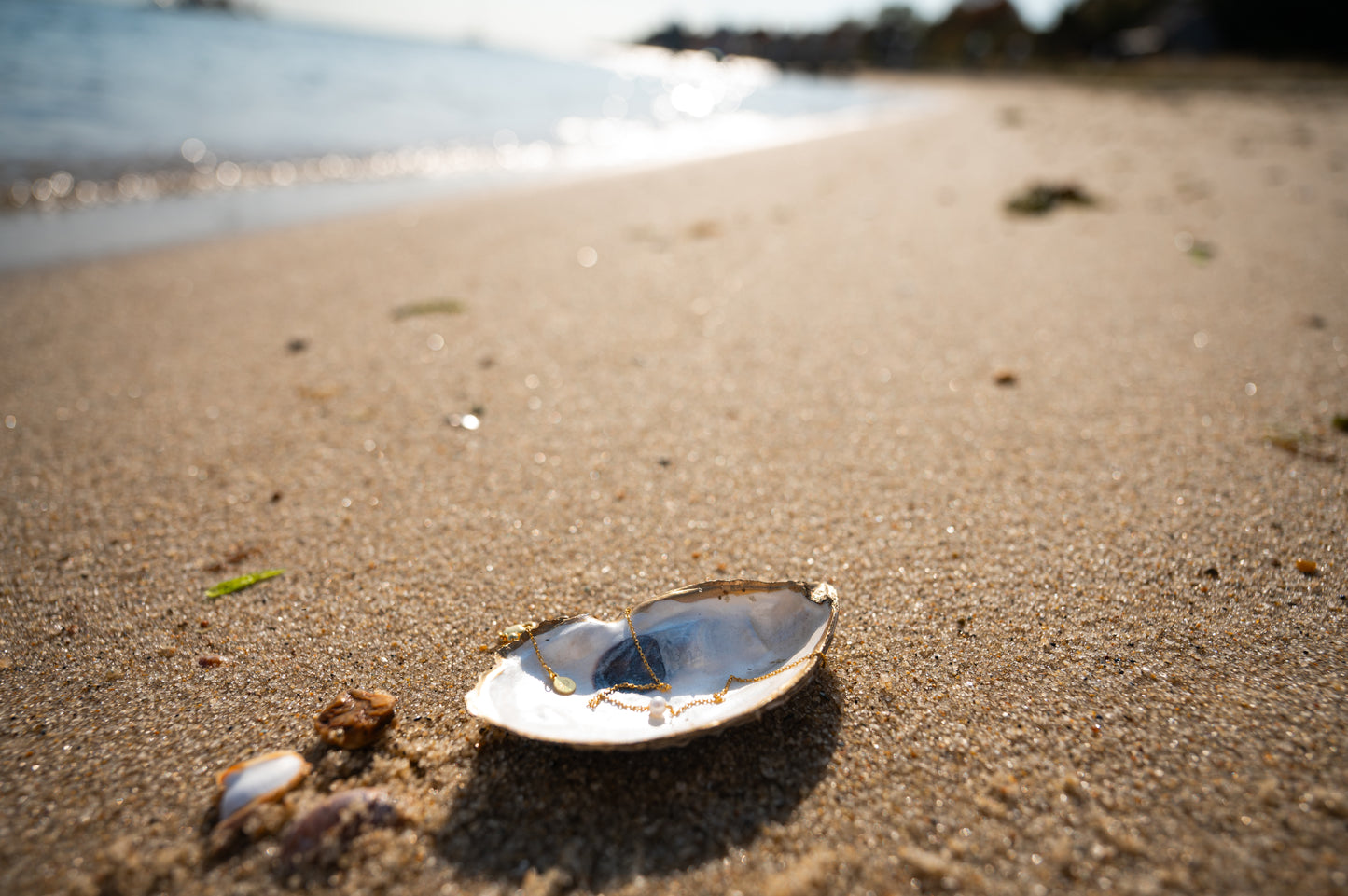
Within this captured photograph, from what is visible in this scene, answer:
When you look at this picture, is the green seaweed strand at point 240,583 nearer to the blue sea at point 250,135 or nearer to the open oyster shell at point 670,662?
the open oyster shell at point 670,662

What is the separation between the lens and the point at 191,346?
3.42 metres

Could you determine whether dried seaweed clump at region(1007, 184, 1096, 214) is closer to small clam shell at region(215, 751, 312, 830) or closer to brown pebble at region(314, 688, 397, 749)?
brown pebble at region(314, 688, 397, 749)

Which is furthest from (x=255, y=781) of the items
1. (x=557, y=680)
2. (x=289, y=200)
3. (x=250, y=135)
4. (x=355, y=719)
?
(x=250, y=135)

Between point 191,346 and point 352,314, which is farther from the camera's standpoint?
point 352,314

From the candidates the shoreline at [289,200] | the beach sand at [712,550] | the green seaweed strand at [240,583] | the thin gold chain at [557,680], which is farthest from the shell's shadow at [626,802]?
the shoreline at [289,200]

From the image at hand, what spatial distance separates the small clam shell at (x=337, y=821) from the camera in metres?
1.20

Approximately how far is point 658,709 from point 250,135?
10530mm

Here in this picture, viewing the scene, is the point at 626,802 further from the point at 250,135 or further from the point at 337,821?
the point at 250,135

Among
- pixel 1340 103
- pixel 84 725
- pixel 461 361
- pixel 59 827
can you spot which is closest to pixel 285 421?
pixel 461 361

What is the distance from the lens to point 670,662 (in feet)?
4.95

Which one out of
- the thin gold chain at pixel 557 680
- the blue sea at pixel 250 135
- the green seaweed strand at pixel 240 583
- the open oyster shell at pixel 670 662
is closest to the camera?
the open oyster shell at pixel 670 662

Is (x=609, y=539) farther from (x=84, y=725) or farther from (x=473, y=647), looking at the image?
(x=84, y=725)

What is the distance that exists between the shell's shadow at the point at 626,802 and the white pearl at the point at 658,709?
0.24 feet

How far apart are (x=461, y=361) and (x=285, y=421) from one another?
0.80 metres
